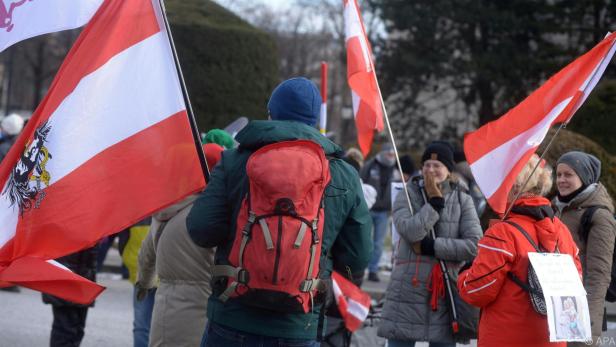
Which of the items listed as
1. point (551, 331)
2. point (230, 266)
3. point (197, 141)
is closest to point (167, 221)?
point (197, 141)

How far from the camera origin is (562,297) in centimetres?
415

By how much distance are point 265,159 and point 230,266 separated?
1.37 ft

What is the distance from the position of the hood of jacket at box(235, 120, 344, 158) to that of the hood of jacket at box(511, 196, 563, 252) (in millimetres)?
1199

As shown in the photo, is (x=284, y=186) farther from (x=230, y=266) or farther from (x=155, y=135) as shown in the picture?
(x=155, y=135)

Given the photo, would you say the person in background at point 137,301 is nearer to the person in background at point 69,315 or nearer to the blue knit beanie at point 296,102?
the person in background at point 69,315

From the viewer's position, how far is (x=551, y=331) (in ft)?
13.4

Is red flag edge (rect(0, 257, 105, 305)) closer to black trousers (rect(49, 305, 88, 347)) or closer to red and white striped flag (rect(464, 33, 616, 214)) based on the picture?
red and white striped flag (rect(464, 33, 616, 214))

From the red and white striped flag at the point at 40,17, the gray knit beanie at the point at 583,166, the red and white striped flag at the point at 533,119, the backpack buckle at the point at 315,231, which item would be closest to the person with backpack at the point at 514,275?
the red and white striped flag at the point at 533,119

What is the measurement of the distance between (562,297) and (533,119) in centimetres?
101

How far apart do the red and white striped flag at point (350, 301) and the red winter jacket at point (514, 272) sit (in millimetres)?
1477

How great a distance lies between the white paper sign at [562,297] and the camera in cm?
411

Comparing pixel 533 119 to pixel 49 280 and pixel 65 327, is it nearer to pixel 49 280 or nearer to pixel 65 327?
pixel 49 280

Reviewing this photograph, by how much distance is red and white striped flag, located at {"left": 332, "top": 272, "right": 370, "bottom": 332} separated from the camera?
5.76 meters

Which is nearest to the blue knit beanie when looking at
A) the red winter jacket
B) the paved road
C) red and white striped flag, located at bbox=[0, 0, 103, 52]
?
red and white striped flag, located at bbox=[0, 0, 103, 52]
